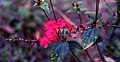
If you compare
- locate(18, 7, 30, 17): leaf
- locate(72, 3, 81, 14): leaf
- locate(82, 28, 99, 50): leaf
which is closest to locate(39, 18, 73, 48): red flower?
locate(82, 28, 99, 50): leaf

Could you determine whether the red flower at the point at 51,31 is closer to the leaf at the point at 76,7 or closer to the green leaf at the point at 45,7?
the green leaf at the point at 45,7

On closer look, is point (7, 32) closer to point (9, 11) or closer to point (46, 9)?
point (9, 11)

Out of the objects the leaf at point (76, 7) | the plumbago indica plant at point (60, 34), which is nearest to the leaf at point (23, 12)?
the leaf at point (76, 7)

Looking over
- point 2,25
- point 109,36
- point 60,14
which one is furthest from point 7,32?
point 109,36

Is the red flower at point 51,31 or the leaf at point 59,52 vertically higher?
the red flower at point 51,31

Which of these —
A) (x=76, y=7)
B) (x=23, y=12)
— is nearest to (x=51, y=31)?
(x=76, y=7)

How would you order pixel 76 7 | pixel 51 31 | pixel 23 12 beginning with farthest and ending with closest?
pixel 23 12 < pixel 76 7 < pixel 51 31

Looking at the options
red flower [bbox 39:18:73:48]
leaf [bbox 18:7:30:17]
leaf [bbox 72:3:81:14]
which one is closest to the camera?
red flower [bbox 39:18:73:48]

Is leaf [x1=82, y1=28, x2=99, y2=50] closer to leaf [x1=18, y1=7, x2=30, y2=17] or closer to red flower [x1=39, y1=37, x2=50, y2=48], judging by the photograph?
red flower [x1=39, y1=37, x2=50, y2=48]

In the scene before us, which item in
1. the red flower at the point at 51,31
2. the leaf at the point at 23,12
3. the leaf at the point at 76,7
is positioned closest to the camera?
the red flower at the point at 51,31

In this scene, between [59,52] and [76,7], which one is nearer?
[59,52]

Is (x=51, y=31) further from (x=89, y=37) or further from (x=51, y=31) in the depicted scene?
(x=89, y=37)

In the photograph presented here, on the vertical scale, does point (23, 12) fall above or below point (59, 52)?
below
